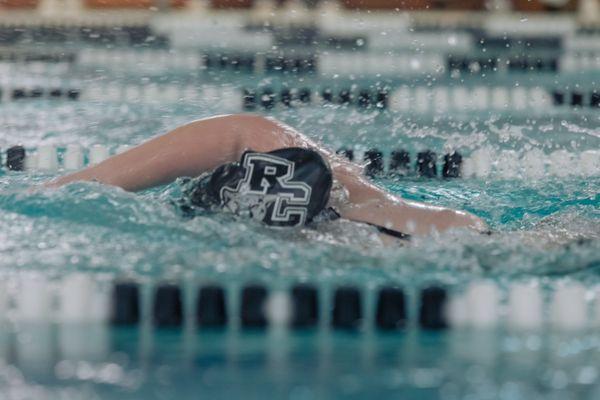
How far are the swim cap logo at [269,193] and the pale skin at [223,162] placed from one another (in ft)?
0.24

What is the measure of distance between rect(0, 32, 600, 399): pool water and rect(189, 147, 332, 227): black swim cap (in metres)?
0.03

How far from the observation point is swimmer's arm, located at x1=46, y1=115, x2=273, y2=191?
7.00 feet

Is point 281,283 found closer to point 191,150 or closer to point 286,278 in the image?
point 286,278

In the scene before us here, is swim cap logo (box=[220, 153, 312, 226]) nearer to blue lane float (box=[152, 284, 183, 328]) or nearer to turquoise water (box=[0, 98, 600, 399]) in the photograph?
turquoise water (box=[0, 98, 600, 399])

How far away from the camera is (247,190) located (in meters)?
2.07

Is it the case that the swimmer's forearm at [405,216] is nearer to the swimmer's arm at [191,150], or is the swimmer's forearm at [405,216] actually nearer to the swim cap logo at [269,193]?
the swim cap logo at [269,193]

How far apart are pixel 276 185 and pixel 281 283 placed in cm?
26

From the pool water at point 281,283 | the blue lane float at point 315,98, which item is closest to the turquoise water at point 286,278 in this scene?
the pool water at point 281,283

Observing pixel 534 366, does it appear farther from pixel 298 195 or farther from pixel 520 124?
pixel 520 124

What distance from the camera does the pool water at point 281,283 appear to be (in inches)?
59.2

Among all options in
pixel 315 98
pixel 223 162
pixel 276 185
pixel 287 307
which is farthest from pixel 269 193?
pixel 315 98

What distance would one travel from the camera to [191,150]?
2141 millimetres

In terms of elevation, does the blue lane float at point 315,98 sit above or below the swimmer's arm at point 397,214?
below

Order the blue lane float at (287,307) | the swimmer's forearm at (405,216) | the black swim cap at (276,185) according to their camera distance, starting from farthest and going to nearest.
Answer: the swimmer's forearm at (405,216), the black swim cap at (276,185), the blue lane float at (287,307)
